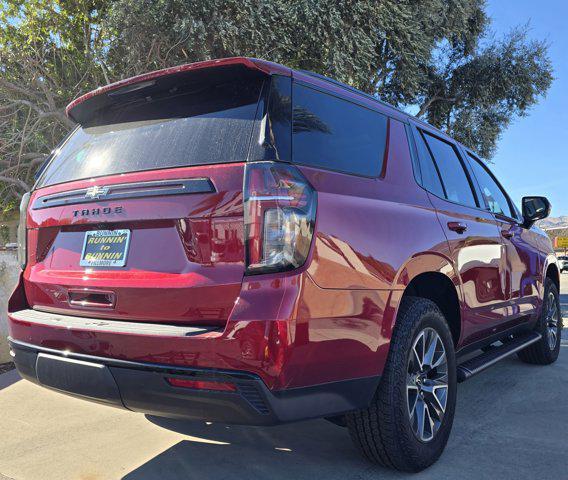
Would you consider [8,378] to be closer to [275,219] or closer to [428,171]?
[275,219]

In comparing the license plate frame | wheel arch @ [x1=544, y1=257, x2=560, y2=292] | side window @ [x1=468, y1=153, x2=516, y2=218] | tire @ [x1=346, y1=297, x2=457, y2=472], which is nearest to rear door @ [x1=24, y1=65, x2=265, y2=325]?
the license plate frame

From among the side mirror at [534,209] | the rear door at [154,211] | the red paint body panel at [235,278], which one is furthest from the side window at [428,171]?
the side mirror at [534,209]

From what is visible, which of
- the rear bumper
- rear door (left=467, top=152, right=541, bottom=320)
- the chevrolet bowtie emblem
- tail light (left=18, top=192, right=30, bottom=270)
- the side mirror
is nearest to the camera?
the rear bumper

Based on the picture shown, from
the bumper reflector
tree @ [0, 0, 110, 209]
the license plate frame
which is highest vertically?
tree @ [0, 0, 110, 209]

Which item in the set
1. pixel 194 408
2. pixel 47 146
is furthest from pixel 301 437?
pixel 47 146

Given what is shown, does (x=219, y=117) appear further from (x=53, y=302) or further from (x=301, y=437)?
(x=301, y=437)

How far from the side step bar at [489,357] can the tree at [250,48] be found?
9.00 meters

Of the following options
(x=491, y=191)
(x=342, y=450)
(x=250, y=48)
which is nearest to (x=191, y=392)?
Result: (x=342, y=450)

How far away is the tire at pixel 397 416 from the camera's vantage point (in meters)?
2.43

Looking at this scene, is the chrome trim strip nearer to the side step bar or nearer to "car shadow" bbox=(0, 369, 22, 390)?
the side step bar

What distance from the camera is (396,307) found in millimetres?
2479

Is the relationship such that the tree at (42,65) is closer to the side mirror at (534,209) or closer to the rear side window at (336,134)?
the side mirror at (534,209)

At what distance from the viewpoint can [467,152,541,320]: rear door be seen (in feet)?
13.9

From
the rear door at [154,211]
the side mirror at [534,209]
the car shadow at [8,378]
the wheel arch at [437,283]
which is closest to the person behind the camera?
the rear door at [154,211]
